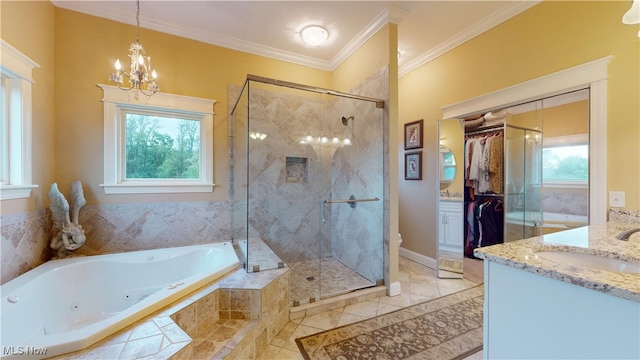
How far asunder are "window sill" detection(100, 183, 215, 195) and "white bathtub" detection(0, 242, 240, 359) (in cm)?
62

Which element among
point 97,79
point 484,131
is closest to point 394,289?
point 484,131

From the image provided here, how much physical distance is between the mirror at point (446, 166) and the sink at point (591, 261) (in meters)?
1.87

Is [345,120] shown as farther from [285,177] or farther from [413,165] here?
[413,165]

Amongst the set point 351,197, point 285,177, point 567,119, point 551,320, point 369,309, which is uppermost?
point 567,119

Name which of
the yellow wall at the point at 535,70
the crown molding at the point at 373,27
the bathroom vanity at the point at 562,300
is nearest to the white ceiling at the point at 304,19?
the crown molding at the point at 373,27

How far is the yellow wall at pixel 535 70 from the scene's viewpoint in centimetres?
166

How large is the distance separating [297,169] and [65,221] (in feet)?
7.29

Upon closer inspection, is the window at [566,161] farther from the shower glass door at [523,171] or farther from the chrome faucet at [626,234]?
the chrome faucet at [626,234]

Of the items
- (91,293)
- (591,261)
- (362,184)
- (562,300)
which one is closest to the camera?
(562,300)

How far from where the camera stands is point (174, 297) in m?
1.49

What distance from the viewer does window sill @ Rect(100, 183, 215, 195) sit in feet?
7.73

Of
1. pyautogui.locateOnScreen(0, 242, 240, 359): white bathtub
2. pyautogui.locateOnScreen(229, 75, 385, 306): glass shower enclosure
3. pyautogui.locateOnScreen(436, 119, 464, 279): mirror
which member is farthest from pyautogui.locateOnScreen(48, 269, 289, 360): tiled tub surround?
pyautogui.locateOnScreen(436, 119, 464, 279): mirror

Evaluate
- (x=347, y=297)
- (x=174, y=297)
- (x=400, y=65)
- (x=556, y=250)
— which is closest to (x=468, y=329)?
(x=347, y=297)

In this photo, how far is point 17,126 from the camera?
1810 millimetres
